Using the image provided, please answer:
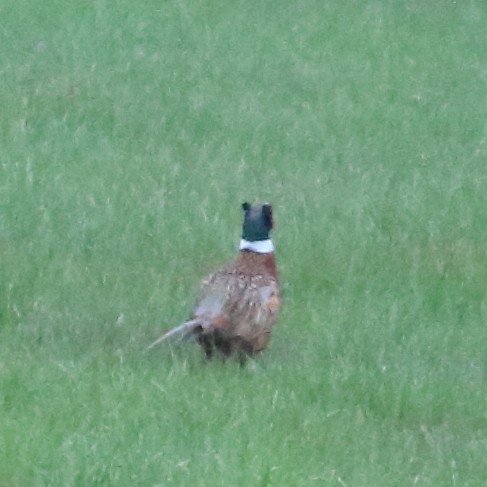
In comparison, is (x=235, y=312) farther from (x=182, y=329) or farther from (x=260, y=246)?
(x=260, y=246)

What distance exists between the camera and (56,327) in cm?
826

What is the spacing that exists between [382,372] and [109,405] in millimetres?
1524

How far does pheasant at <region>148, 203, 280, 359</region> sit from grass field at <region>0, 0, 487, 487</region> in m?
0.11

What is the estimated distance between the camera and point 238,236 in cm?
1038

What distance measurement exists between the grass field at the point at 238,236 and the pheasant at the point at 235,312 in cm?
11

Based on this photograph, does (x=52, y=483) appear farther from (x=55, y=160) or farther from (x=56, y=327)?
(x=55, y=160)

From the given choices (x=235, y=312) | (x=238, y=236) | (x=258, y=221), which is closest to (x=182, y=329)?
(x=235, y=312)

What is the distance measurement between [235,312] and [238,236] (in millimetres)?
2823

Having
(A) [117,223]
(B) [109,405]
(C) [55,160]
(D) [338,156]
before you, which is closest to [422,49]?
(D) [338,156]

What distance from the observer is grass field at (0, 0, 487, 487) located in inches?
259

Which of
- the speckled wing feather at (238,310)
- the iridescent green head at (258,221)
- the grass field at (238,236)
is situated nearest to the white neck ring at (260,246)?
the iridescent green head at (258,221)

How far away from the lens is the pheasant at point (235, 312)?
757cm

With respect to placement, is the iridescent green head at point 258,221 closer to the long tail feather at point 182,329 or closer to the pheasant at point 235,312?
the pheasant at point 235,312

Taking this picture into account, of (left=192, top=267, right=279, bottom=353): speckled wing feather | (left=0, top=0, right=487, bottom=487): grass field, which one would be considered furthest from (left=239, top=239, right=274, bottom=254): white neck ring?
(left=0, top=0, right=487, bottom=487): grass field
